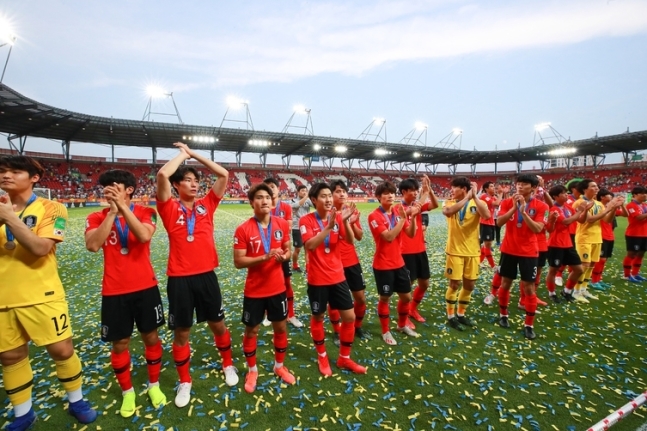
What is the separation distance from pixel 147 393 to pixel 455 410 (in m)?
3.76

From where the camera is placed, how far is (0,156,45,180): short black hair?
2861 millimetres

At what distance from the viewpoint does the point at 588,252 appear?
7.30 metres

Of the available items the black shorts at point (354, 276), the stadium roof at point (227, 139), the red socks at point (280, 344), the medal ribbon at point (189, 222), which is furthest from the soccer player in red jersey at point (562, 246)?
the stadium roof at point (227, 139)

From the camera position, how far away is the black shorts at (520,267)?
5395 millimetres

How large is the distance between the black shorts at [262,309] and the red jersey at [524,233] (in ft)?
14.5

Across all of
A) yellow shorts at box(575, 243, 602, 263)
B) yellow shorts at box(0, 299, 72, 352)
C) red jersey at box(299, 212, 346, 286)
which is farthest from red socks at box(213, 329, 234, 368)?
yellow shorts at box(575, 243, 602, 263)

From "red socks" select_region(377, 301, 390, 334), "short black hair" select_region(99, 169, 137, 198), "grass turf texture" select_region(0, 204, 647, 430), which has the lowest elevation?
"grass turf texture" select_region(0, 204, 647, 430)

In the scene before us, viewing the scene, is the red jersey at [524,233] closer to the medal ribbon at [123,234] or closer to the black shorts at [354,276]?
the black shorts at [354,276]

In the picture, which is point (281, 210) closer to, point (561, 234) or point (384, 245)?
point (384, 245)

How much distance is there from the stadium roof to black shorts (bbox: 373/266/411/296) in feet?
107

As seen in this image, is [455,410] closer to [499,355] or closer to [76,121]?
[499,355]

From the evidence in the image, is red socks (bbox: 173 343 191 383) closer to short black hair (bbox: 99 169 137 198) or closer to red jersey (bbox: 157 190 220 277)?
red jersey (bbox: 157 190 220 277)

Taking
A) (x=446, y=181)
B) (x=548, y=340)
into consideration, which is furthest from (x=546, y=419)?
(x=446, y=181)

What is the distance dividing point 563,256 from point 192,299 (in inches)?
304
